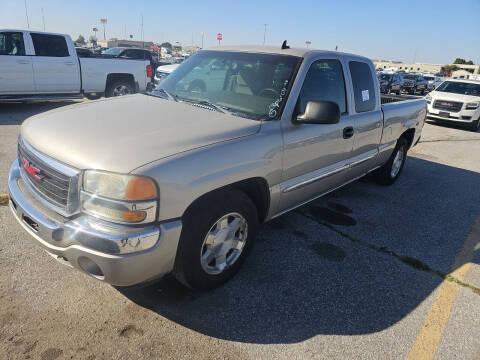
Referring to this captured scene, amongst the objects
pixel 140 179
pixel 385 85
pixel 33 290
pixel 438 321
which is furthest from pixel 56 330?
pixel 385 85

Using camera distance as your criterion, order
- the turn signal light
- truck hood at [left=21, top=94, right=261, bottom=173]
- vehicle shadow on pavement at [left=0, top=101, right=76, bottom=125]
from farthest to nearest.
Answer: vehicle shadow on pavement at [left=0, top=101, right=76, bottom=125], truck hood at [left=21, top=94, right=261, bottom=173], the turn signal light

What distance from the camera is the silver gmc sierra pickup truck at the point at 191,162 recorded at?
2.11m

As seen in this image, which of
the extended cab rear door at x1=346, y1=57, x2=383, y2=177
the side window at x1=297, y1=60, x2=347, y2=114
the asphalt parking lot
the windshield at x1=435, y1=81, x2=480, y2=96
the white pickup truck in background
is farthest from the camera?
the windshield at x1=435, y1=81, x2=480, y2=96

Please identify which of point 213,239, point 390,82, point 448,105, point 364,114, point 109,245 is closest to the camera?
point 109,245

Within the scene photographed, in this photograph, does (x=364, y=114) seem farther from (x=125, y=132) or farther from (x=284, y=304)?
(x=125, y=132)

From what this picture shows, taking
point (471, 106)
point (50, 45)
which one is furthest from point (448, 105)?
point (50, 45)

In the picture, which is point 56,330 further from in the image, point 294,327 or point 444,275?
point 444,275

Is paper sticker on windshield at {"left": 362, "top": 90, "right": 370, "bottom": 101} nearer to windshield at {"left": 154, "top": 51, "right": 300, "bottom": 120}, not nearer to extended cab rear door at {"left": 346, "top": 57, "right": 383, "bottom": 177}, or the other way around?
extended cab rear door at {"left": 346, "top": 57, "right": 383, "bottom": 177}

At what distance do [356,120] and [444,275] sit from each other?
1802mm

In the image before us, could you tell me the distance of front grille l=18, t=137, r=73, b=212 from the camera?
2219mm

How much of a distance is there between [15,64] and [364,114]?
8588mm

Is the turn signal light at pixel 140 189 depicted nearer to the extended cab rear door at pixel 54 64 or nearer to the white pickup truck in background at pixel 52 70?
the white pickup truck in background at pixel 52 70

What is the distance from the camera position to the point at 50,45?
364 inches

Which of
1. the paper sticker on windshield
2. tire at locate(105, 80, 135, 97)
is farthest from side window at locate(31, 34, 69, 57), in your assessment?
the paper sticker on windshield
